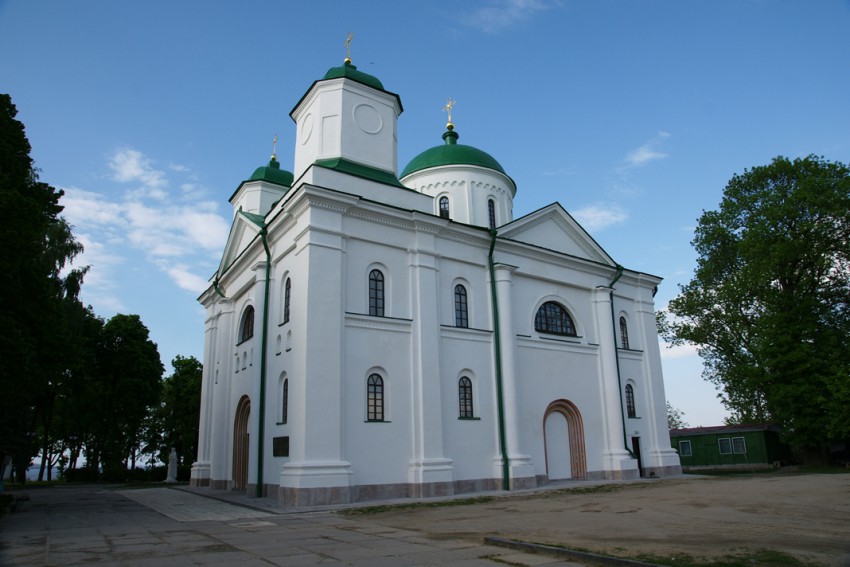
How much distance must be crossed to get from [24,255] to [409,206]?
34.6 ft

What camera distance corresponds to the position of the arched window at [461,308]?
752 inches

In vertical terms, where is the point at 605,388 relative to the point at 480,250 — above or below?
below

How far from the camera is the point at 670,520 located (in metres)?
10.2

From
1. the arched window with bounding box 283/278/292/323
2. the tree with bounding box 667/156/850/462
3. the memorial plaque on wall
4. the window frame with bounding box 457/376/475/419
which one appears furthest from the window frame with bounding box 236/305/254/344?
the tree with bounding box 667/156/850/462

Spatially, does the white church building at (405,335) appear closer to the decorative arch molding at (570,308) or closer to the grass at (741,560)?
the decorative arch molding at (570,308)

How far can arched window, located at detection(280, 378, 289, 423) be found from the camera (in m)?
16.6

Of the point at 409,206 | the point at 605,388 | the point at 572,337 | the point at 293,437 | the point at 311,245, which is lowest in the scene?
the point at 293,437

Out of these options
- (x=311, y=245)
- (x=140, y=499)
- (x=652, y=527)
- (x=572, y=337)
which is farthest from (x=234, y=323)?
(x=652, y=527)

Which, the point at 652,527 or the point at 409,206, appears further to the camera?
the point at 409,206

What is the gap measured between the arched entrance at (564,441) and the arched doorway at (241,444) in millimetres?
10615

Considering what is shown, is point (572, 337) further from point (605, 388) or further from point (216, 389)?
point (216, 389)

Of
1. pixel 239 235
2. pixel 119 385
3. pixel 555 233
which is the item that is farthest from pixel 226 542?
A: pixel 119 385

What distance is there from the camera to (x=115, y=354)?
1351 inches


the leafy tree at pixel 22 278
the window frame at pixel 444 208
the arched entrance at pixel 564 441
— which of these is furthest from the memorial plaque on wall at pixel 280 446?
the window frame at pixel 444 208
